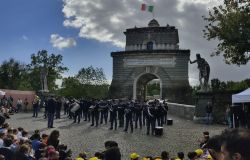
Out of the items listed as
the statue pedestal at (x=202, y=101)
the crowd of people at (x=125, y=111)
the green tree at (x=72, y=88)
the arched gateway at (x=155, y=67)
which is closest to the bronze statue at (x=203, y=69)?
the statue pedestal at (x=202, y=101)

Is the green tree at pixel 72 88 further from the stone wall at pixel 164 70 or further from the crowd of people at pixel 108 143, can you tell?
the crowd of people at pixel 108 143

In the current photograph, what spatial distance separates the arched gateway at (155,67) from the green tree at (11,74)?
62.3 feet

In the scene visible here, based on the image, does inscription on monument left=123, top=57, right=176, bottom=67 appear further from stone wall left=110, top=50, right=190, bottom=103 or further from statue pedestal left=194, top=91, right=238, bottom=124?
statue pedestal left=194, top=91, right=238, bottom=124

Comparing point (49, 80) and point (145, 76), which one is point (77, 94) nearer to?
point (49, 80)

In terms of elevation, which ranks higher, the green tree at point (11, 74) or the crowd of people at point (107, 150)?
the green tree at point (11, 74)

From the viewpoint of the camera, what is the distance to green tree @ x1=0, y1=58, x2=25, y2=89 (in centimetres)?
6506

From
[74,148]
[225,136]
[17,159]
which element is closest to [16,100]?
Answer: [74,148]

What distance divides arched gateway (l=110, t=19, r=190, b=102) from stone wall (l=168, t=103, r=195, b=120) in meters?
15.8

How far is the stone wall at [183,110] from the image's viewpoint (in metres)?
30.6

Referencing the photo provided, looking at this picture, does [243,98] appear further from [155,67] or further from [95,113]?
[155,67]

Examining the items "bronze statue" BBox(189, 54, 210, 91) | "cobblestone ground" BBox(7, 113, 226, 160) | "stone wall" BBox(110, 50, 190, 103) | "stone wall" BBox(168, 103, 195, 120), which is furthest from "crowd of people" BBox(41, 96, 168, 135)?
"stone wall" BBox(110, 50, 190, 103)

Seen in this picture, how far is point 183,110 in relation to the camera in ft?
108

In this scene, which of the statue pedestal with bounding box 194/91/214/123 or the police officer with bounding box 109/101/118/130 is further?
the statue pedestal with bounding box 194/91/214/123

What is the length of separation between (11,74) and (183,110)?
1655 inches
